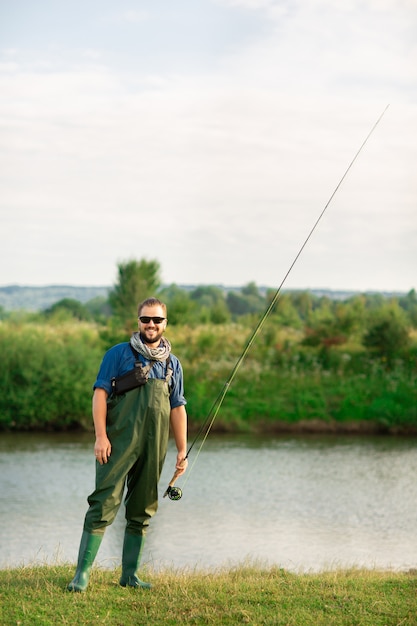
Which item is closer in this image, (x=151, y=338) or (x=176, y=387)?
(x=151, y=338)

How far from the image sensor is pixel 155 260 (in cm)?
3491

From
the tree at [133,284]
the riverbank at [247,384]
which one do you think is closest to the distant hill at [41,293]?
the tree at [133,284]

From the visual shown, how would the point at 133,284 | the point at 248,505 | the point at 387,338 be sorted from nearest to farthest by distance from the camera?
the point at 248,505, the point at 387,338, the point at 133,284

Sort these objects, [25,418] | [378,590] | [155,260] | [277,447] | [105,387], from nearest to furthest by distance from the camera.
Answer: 1. [105,387]
2. [378,590]
3. [277,447]
4. [25,418]
5. [155,260]

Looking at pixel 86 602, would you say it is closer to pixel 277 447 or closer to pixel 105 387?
pixel 105 387

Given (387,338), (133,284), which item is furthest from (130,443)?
(133,284)

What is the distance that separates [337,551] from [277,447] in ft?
35.4

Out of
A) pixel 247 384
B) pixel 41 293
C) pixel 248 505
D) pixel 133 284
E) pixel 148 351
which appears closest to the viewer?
pixel 148 351

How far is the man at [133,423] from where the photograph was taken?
18.9 feet

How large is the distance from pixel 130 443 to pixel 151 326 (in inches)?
27.8

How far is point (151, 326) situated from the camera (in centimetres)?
587

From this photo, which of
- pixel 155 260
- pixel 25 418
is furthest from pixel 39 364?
pixel 155 260

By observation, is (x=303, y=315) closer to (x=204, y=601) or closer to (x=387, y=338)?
(x=387, y=338)

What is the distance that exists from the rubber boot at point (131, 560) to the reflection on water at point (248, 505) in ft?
5.19
